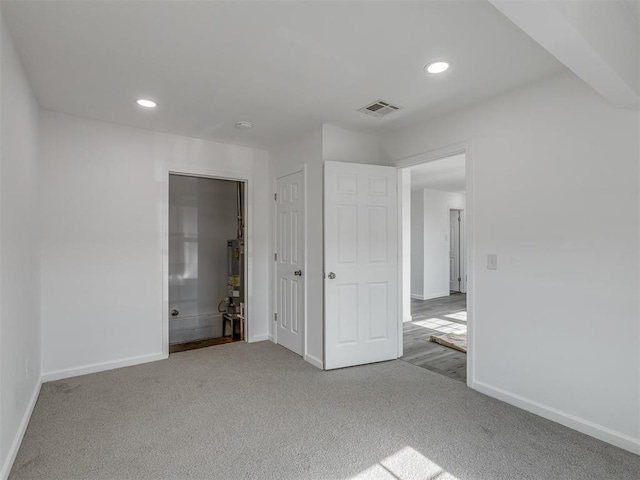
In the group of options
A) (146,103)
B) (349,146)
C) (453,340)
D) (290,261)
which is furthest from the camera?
(453,340)

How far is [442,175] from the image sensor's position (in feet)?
19.9

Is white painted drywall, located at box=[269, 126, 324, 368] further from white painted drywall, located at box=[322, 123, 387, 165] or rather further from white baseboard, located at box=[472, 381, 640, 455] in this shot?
Result: white baseboard, located at box=[472, 381, 640, 455]

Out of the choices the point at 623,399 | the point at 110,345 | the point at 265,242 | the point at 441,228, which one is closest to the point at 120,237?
the point at 110,345

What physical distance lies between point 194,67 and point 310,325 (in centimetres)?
248

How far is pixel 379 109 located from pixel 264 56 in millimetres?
1215

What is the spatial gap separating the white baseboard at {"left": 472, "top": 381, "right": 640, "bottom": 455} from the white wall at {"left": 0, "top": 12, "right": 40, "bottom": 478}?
10.2 ft

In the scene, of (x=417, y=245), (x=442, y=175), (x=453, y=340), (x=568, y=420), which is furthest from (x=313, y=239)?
(x=417, y=245)

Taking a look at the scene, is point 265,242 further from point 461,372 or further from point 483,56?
point 483,56

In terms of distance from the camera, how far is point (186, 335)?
5664 millimetres

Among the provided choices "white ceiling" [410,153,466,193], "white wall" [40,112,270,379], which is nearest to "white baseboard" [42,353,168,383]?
"white wall" [40,112,270,379]

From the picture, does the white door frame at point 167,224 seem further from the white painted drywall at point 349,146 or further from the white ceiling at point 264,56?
the white painted drywall at point 349,146

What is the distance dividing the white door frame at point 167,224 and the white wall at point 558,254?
2437 mm

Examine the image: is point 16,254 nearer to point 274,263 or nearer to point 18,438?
point 18,438

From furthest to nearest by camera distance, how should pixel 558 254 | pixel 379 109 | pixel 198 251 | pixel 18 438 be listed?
pixel 198 251 < pixel 379 109 < pixel 558 254 < pixel 18 438
